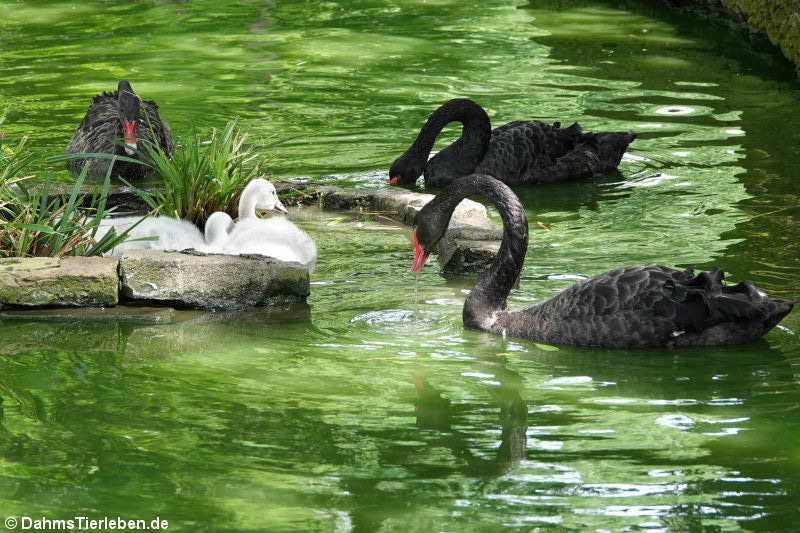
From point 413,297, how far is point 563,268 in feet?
2.93

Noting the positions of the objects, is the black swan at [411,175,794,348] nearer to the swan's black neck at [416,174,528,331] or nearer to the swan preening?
the swan's black neck at [416,174,528,331]

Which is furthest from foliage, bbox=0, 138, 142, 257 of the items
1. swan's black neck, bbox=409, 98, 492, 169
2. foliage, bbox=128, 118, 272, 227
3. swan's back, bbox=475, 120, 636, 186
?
swan's back, bbox=475, 120, 636, 186

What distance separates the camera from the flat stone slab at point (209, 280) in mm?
6082

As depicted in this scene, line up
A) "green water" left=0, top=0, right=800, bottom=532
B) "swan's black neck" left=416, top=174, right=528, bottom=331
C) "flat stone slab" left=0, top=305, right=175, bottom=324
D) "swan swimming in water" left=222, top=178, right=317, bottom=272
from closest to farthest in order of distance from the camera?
"green water" left=0, top=0, right=800, bottom=532
"swan's black neck" left=416, top=174, right=528, bottom=331
"flat stone slab" left=0, top=305, right=175, bottom=324
"swan swimming in water" left=222, top=178, right=317, bottom=272

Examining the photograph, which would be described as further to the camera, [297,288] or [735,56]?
[735,56]

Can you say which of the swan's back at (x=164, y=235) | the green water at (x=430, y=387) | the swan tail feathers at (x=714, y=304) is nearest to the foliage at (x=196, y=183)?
the swan's back at (x=164, y=235)

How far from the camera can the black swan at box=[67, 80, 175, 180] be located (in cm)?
883

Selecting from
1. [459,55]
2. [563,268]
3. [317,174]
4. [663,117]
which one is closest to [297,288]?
[563,268]

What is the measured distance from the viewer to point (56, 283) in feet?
19.5

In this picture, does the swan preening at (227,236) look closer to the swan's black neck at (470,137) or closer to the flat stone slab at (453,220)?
the flat stone slab at (453,220)

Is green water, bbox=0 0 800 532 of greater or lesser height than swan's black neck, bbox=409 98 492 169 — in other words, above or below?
below

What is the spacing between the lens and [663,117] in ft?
33.3

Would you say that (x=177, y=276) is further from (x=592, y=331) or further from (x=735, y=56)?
(x=735, y=56)

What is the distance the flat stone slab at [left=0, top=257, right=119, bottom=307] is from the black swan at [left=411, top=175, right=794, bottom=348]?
5.38 feet
